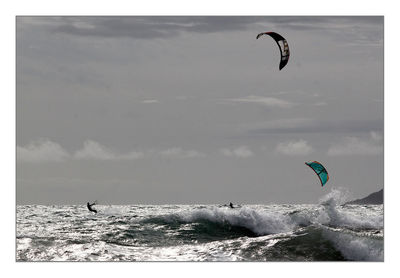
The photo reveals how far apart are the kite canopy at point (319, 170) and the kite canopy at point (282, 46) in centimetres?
342

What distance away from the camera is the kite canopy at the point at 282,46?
1381cm

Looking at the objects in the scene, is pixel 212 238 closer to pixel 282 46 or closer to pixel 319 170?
pixel 319 170

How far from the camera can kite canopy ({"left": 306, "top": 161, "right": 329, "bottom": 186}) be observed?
15.8 metres

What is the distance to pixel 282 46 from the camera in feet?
46.4

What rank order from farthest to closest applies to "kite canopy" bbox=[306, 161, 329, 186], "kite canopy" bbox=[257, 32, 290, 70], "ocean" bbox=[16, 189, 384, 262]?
"kite canopy" bbox=[306, 161, 329, 186] < "ocean" bbox=[16, 189, 384, 262] < "kite canopy" bbox=[257, 32, 290, 70]

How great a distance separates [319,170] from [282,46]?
13.5ft

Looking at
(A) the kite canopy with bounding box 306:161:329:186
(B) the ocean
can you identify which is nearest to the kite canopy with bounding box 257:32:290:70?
(A) the kite canopy with bounding box 306:161:329:186

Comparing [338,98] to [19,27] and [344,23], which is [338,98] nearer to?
[344,23]

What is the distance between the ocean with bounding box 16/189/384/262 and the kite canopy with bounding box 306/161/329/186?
1.44 meters

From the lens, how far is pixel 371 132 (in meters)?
14.1

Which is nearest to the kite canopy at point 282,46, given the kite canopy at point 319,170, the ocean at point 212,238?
the kite canopy at point 319,170

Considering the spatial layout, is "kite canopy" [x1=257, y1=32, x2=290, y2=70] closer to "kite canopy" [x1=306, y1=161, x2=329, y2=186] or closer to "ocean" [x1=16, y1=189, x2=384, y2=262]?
"kite canopy" [x1=306, y1=161, x2=329, y2=186]

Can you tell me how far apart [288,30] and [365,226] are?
893cm

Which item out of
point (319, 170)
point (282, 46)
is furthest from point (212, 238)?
→ point (282, 46)
